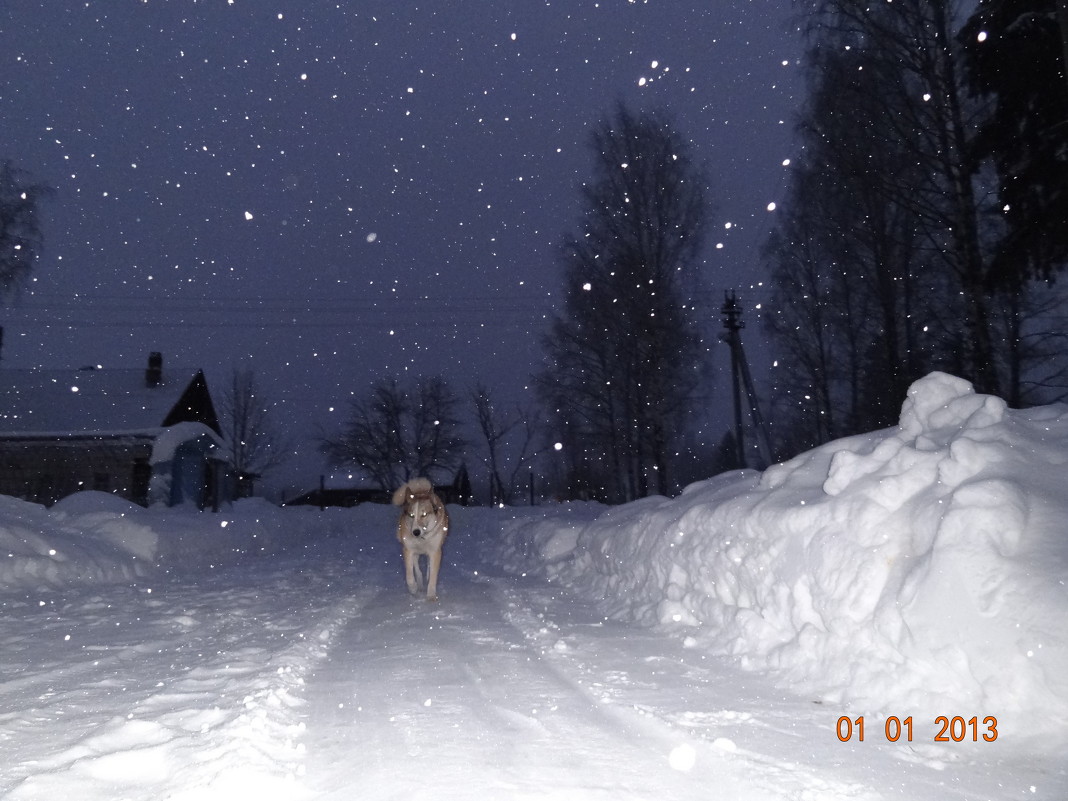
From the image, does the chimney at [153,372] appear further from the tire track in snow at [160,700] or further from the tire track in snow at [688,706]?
the tire track in snow at [688,706]

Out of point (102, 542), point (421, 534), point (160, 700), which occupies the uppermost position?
point (421, 534)

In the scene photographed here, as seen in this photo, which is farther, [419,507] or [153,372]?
[153,372]

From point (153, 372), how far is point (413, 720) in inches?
1479

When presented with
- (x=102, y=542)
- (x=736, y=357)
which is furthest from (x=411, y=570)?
(x=736, y=357)

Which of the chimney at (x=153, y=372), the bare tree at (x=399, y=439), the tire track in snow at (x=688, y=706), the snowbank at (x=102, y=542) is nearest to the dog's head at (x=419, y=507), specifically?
the tire track in snow at (x=688, y=706)

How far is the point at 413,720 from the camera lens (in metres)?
4.59

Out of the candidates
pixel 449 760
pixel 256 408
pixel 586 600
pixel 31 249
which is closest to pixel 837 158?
pixel 586 600

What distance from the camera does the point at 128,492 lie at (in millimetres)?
31375

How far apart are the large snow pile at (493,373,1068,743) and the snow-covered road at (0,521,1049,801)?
0.42 metres

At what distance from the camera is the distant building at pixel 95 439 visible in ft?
101

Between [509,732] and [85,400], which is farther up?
[85,400]
